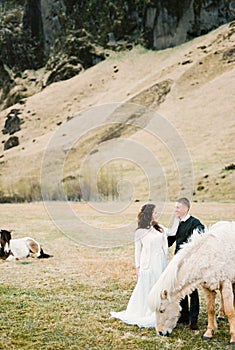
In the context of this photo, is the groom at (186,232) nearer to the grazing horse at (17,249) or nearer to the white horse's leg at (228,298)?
the white horse's leg at (228,298)

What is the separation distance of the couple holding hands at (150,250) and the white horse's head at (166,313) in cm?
85

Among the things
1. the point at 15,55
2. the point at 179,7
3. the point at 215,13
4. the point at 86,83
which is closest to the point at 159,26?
the point at 179,7

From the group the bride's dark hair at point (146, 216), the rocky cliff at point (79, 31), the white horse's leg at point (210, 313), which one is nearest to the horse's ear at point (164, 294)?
the white horse's leg at point (210, 313)

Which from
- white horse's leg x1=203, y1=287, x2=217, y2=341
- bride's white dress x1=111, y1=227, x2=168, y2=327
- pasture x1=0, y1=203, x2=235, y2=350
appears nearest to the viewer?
pasture x1=0, y1=203, x2=235, y2=350

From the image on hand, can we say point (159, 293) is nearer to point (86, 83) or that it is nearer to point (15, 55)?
point (86, 83)

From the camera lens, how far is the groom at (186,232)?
430 inches

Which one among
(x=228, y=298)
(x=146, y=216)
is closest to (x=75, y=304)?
(x=146, y=216)

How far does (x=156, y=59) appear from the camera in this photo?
12269 cm

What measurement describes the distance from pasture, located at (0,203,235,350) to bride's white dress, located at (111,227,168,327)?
442 millimetres

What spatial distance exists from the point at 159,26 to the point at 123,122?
174 feet

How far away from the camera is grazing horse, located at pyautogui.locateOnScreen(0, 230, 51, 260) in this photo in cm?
2045

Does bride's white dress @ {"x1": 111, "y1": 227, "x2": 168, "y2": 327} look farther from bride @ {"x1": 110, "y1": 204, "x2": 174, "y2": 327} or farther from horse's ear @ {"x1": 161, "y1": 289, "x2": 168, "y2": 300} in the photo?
horse's ear @ {"x1": 161, "y1": 289, "x2": 168, "y2": 300}

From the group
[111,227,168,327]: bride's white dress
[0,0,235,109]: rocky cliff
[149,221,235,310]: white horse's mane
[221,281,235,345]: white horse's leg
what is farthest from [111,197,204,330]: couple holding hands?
[0,0,235,109]: rocky cliff

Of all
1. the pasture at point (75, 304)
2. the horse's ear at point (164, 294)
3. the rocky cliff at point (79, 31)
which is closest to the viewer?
the horse's ear at point (164, 294)
